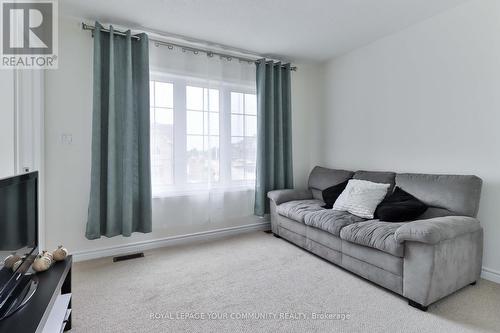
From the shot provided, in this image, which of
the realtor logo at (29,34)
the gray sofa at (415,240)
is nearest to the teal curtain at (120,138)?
the realtor logo at (29,34)

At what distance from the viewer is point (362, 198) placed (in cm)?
258

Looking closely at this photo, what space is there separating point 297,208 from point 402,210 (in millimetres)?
1048

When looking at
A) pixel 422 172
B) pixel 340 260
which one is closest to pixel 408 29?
pixel 422 172

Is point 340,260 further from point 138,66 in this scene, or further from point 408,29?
point 138,66

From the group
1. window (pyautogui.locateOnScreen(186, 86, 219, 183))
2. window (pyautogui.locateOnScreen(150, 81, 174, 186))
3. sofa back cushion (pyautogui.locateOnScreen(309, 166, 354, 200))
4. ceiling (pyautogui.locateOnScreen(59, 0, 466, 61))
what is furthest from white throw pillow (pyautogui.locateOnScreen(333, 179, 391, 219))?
window (pyautogui.locateOnScreen(150, 81, 174, 186))

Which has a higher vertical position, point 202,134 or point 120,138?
point 202,134

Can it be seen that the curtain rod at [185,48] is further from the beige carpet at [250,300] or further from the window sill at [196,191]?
the beige carpet at [250,300]

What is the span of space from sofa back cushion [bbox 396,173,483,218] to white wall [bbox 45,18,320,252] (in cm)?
324

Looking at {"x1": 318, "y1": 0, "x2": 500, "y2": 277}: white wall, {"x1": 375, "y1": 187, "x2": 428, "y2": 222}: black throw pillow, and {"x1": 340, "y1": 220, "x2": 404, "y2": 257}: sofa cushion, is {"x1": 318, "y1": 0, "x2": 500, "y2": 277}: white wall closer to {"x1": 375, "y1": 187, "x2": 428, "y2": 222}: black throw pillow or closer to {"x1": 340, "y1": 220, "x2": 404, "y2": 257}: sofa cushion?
{"x1": 375, "y1": 187, "x2": 428, "y2": 222}: black throw pillow

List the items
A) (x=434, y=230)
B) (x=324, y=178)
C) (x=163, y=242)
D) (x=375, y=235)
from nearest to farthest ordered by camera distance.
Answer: (x=434, y=230), (x=375, y=235), (x=163, y=242), (x=324, y=178)

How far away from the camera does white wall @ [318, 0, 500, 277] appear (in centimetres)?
220

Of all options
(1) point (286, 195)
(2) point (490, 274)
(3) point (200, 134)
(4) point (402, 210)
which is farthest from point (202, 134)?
(2) point (490, 274)

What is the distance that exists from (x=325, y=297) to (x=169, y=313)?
1154 millimetres

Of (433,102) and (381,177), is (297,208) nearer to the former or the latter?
(381,177)
